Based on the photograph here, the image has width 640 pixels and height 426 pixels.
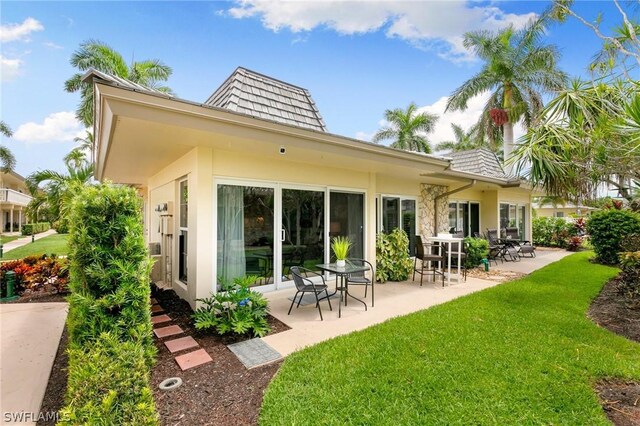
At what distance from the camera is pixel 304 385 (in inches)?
122

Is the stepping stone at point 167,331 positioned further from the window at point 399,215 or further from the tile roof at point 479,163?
the tile roof at point 479,163

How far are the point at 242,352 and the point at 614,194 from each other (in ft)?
24.1

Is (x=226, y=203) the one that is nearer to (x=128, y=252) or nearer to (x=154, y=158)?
(x=154, y=158)

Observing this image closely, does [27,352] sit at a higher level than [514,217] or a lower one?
lower

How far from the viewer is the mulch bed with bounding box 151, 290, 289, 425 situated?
2703 mm

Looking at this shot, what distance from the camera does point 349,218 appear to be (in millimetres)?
7750

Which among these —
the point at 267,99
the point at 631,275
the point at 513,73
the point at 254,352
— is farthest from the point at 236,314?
the point at 513,73

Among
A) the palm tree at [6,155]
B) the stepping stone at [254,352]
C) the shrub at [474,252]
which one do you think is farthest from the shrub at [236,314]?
the palm tree at [6,155]

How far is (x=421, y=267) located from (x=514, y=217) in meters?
9.53

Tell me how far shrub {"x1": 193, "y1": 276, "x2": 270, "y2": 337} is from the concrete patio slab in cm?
177

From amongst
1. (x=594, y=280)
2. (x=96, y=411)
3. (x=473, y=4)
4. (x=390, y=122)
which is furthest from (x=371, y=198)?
(x=390, y=122)

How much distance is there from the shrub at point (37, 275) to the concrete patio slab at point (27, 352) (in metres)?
0.85

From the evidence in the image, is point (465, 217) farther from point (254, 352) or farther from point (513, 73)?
point (254, 352)

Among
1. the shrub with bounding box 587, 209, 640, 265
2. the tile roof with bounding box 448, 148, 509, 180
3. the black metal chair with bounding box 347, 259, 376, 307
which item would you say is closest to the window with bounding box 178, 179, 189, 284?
the black metal chair with bounding box 347, 259, 376, 307
